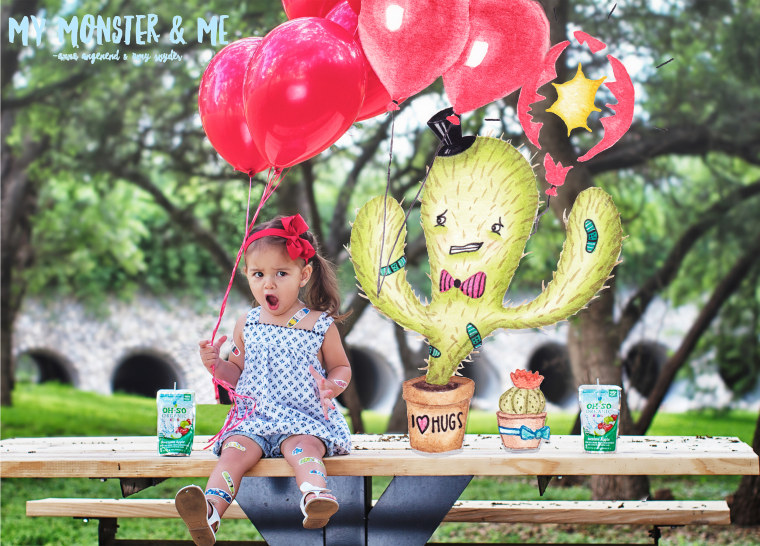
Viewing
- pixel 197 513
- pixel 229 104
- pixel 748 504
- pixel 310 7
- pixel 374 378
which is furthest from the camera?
pixel 374 378

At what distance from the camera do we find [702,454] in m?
2.62

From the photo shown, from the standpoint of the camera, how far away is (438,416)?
Answer: 276 cm

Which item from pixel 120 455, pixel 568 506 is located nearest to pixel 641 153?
pixel 568 506

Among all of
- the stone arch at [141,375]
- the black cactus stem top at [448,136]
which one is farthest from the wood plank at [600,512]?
the stone arch at [141,375]

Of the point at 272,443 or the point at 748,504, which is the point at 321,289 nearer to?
the point at 272,443

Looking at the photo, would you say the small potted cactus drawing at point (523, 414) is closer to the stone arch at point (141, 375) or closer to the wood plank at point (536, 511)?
the wood plank at point (536, 511)

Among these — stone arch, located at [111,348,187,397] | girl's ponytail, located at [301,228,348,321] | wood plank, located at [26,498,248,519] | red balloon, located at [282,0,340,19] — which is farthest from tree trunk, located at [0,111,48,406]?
girl's ponytail, located at [301,228,348,321]

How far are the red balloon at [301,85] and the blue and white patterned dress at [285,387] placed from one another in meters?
0.66

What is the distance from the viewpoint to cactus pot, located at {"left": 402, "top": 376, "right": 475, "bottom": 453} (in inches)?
108

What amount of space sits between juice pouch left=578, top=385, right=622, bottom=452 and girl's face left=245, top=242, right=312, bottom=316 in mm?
1111

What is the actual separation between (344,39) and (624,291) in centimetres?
740

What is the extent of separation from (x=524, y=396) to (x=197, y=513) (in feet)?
3.92

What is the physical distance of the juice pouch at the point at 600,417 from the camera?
2721mm

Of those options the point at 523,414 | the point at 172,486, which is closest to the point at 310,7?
the point at 523,414
